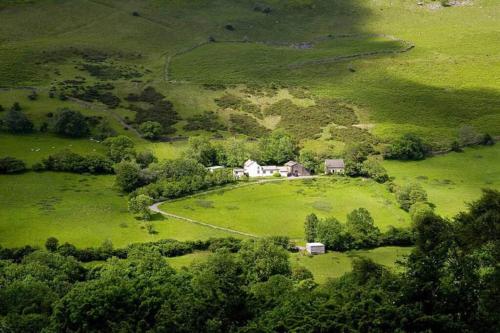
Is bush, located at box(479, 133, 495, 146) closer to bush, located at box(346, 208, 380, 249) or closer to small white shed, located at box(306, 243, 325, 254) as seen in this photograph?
bush, located at box(346, 208, 380, 249)

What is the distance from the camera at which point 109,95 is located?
553ft

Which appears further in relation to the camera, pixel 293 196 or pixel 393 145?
pixel 393 145

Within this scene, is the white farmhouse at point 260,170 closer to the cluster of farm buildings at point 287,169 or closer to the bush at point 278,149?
the cluster of farm buildings at point 287,169

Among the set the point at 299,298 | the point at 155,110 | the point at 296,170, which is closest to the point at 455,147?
the point at 296,170

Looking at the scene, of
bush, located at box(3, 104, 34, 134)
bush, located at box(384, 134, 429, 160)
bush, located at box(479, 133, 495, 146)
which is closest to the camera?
bush, located at box(3, 104, 34, 134)

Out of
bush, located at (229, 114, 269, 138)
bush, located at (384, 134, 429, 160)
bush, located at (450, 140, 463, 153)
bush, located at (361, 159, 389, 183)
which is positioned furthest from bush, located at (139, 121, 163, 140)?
bush, located at (450, 140, 463, 153)

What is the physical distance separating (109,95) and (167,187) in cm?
6004

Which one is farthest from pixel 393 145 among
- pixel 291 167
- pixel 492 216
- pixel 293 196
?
pixel 492 216

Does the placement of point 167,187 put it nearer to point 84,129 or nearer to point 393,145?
point 84,129

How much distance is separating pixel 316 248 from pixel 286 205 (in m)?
19.8

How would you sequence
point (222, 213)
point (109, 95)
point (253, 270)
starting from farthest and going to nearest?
1. point (109, 95)
2. point (222, 213)
3. point (253, 270)

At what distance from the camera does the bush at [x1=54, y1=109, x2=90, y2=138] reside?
14312 centimetres

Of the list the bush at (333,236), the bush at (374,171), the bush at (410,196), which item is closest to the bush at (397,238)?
the bush at (333,236)

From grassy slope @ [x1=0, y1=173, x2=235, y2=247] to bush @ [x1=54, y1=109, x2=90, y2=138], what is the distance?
23609 millimetres
